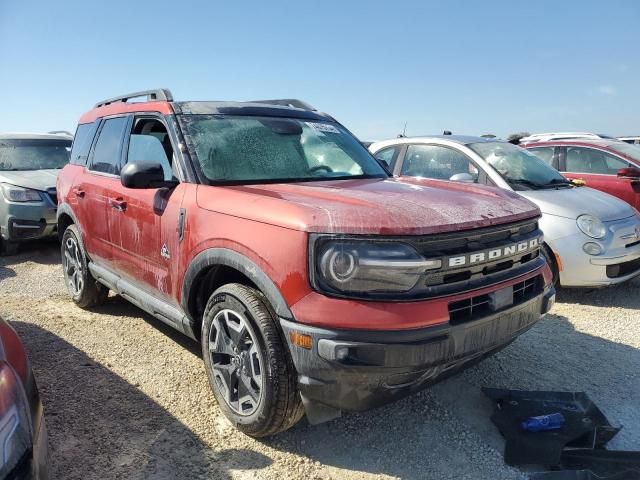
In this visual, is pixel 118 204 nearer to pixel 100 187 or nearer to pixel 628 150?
pixel 100 187

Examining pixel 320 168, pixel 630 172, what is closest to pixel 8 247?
pixel 320 168

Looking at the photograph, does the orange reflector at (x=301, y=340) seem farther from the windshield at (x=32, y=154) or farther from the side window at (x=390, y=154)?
the windshield at (x=32, y=154)

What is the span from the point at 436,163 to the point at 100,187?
3.70 m

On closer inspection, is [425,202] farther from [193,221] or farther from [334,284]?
[193,221]

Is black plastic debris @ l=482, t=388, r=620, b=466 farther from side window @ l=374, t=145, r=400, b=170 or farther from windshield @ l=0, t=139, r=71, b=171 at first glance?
windshield @ l=0, t=139, r=71, b=171

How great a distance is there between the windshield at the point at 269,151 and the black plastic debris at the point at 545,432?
5.88 ft

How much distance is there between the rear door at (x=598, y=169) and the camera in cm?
689

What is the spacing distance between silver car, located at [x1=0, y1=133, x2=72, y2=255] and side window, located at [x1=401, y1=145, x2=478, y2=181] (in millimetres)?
5092

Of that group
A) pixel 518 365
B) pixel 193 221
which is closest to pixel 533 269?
pixel 518 365

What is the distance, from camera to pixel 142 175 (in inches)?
118

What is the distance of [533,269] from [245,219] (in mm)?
1637

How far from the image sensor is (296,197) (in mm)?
2643

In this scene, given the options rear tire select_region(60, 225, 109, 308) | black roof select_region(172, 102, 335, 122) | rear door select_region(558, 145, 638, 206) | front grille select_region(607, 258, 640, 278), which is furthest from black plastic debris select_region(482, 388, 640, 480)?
rear door select_region(558, 145, 638, 206)

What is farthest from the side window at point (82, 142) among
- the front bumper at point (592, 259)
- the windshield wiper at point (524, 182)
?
the front bumper at point (592, 259)
